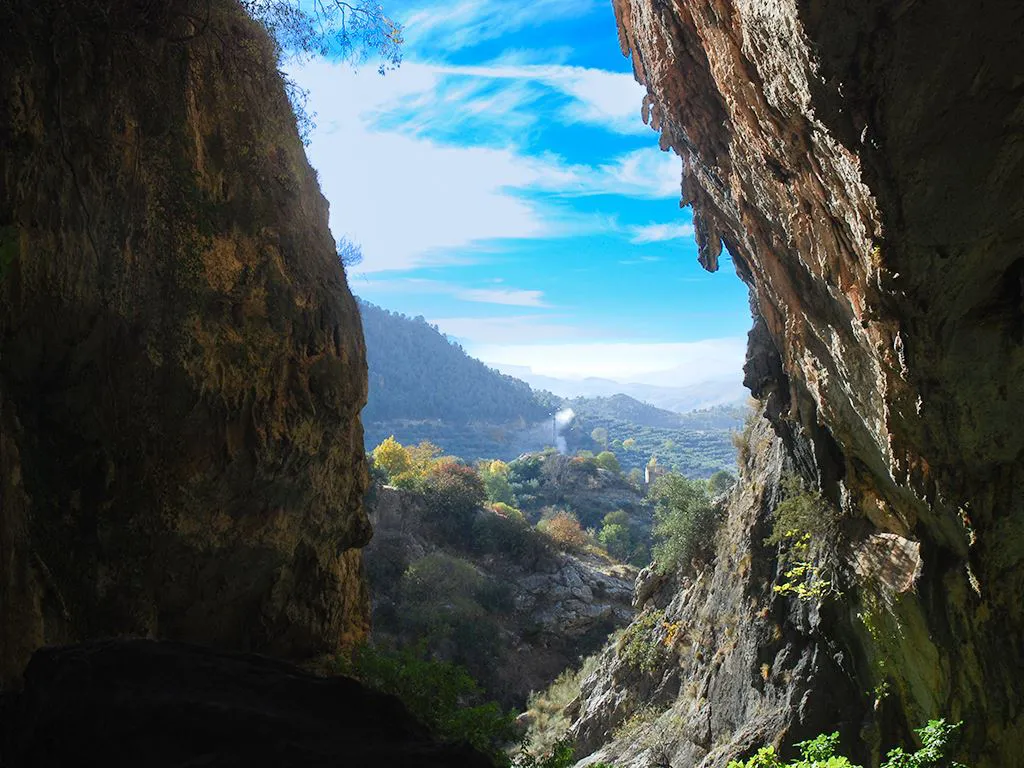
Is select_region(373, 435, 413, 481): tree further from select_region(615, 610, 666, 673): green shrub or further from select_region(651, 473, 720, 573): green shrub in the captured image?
select_region(615, 610, 666, 673): green shrub

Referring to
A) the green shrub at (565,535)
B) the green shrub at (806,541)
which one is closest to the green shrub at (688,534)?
the green shrub at (806,541)

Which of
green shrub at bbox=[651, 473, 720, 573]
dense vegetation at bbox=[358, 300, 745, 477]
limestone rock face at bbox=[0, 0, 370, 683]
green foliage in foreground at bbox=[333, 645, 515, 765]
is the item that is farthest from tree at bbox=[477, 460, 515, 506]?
dense vegetation at bbox=[358, 300, 745, 477]

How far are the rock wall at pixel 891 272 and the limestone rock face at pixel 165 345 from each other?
21.1ft

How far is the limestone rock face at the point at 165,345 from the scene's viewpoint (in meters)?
6.21

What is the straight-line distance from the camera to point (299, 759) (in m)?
3.85

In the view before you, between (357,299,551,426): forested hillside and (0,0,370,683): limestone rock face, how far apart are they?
417 feet

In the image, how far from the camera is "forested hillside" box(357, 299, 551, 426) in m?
145

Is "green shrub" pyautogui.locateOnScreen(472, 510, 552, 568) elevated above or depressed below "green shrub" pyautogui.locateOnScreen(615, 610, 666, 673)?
below

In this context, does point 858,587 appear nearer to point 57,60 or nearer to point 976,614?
point 976,614

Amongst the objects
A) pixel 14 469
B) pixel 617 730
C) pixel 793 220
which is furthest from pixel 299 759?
pixel 617 730

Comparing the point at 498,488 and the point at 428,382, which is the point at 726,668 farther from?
the point at 428,382

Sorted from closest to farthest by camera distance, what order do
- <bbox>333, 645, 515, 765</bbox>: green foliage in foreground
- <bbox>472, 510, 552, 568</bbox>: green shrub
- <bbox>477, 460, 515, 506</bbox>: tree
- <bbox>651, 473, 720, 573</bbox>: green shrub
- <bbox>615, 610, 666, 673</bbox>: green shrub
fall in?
<bbox>333, 645, 515, 765</bbox>: green foliage in foreground, <bbox>615, 610, 666, 673</bbox>: green shrub, <bbox>651, 473, 720, 573</bbox>: green shrub, <bbox>472, 510, 552, 568</bbox>: green shrub, <bbox>477, 460, 515, 506</bbox>: tree

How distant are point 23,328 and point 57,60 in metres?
2.71

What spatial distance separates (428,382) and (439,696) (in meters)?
147
